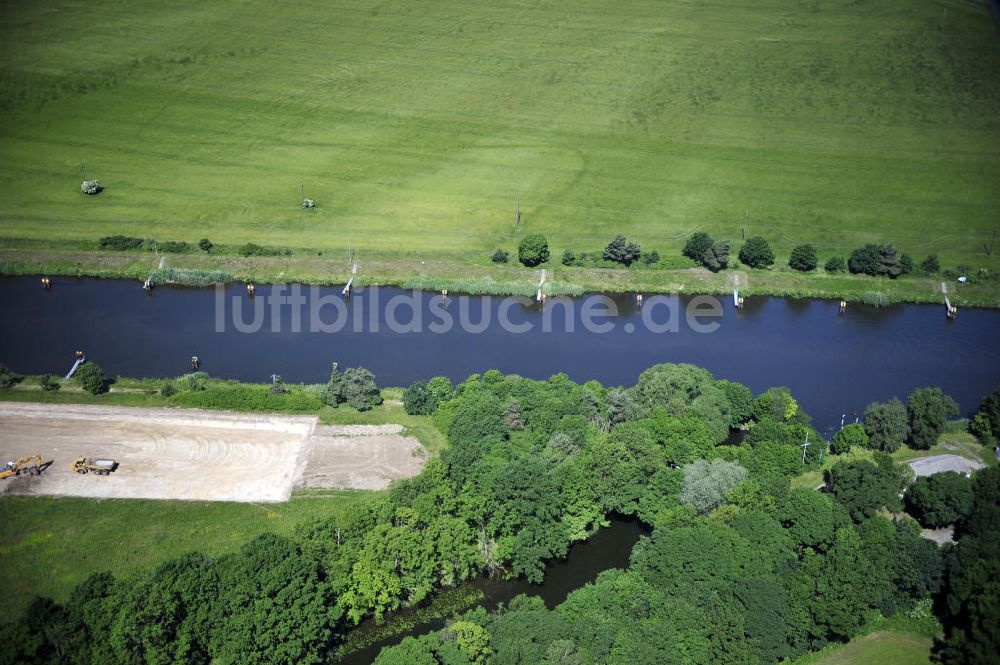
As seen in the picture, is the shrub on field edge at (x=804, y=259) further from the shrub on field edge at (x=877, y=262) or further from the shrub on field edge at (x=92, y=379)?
the shrub on field edge at (x=92, y=379)

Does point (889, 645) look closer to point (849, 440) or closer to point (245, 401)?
point (849, 440)

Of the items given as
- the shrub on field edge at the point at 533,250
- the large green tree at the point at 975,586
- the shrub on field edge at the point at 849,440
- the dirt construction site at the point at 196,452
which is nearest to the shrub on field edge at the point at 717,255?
the shrub on field edge at the point at 533,250

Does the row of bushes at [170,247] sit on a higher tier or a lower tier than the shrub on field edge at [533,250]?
lower

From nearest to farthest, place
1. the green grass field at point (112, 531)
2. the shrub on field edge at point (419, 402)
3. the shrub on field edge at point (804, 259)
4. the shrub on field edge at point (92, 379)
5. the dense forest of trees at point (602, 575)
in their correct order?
the dense forest of trees at point (602, 575) → the green grass field at point (112, 531) → the shrub on field edge at point (419, 402) → the shrub on field edge at point (92, 379) → the shrub on field edge at point (804, 259)

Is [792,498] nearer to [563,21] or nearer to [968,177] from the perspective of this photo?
[968,177]

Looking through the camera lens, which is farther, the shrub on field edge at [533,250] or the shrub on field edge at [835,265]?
the shrub on field edge at [835,265]

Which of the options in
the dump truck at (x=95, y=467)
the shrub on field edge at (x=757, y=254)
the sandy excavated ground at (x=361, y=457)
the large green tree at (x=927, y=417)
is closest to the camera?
the dump truck at (x=95, y=467)

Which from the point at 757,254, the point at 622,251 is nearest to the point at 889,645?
the point at 622,251
